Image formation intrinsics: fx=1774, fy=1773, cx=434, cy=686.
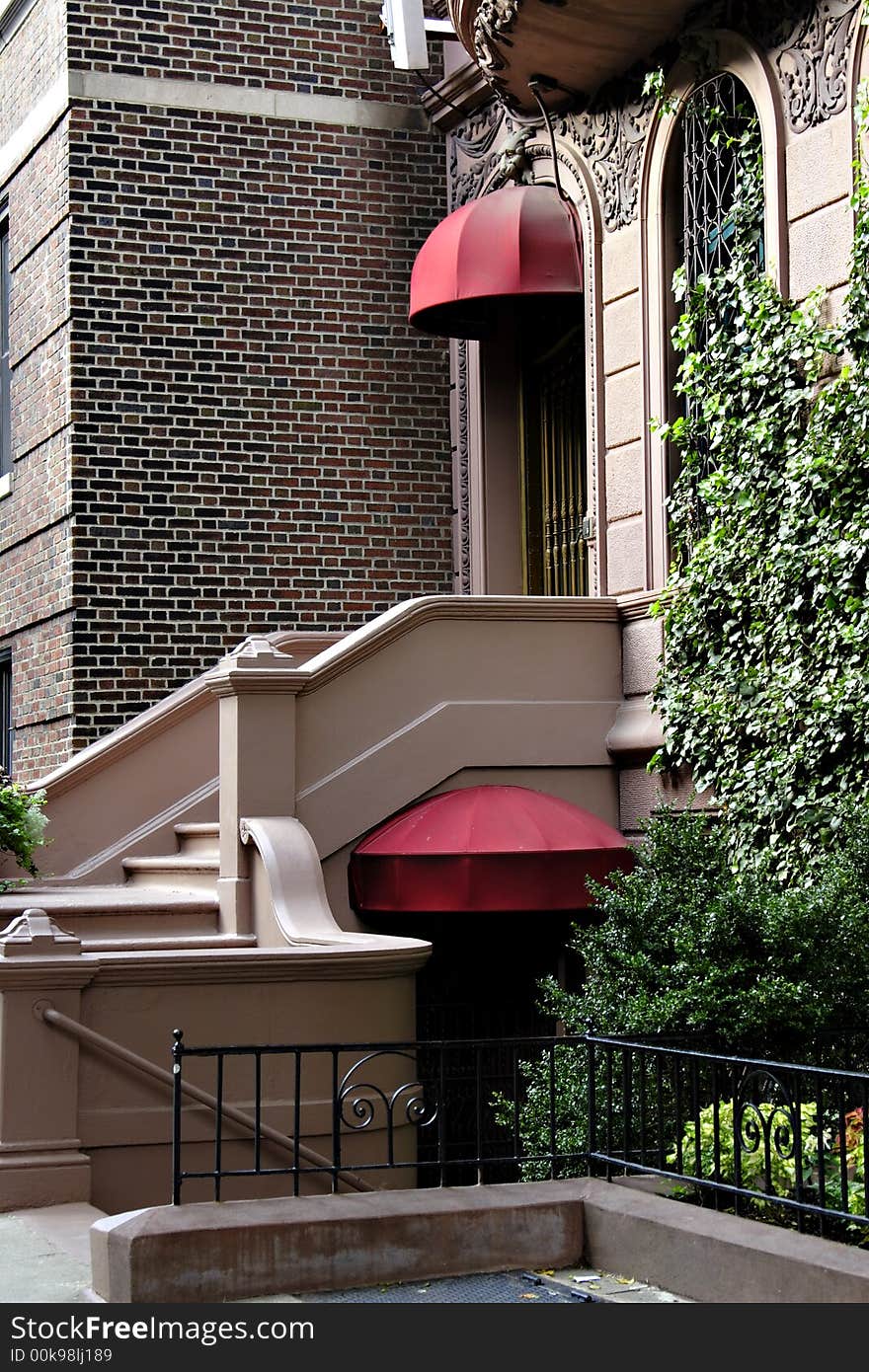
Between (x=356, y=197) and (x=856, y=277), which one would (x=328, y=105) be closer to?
(x=356, y=197)

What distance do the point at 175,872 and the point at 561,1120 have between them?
467 centimetres

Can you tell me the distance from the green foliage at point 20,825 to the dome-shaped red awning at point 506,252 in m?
4.98

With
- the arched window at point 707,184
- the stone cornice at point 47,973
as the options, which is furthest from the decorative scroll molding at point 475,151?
the stone cornice at point 47,973

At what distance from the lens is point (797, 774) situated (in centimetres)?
1002

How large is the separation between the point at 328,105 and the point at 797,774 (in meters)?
8.32

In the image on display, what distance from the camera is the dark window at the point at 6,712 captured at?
1644 centimetres

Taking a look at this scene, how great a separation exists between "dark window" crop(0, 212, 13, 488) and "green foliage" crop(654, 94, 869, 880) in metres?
7.61

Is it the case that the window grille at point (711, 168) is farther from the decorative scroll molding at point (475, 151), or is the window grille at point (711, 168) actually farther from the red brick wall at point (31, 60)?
the red brick wall at point (31, 60)

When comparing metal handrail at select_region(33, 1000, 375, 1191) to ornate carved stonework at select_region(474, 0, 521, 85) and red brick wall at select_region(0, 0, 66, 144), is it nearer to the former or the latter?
ornate carved stonework at select_region(474, 0, 521, 85)

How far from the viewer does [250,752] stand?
11039mm

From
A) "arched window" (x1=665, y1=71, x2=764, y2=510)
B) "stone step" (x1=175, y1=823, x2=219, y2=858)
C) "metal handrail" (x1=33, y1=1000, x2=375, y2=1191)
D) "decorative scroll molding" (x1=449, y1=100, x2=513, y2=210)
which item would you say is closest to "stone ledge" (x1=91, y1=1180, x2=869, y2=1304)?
"metal handrail" (x1=33, y1=1000, x2=375, y2=1191)

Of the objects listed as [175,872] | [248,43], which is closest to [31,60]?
[248,43]

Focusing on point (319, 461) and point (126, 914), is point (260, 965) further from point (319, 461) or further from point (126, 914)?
point (319, 461)
